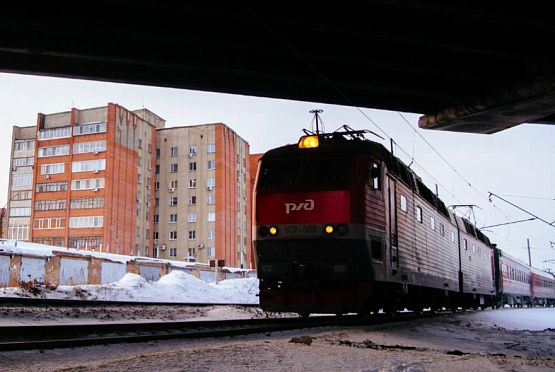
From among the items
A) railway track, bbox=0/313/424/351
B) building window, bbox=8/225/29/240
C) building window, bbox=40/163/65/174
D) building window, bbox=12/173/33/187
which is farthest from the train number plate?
building window, bbox=12/173/33/187

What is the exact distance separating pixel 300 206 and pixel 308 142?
148 cm

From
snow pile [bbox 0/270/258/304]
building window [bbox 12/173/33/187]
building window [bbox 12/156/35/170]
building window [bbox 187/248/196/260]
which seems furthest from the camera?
building window [bbox 12/156/35/170]

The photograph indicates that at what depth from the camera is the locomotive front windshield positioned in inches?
411

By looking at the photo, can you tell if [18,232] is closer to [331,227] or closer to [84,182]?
[84,182]

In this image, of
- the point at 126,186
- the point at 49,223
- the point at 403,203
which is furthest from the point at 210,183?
the point at 403,203

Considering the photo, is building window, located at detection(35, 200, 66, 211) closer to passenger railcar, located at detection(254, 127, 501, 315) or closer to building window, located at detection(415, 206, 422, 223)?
building window, located at detection(415, 206, 422, 223)

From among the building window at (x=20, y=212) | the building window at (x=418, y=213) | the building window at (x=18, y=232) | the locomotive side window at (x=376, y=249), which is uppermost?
the building window at (x=20, y=212)

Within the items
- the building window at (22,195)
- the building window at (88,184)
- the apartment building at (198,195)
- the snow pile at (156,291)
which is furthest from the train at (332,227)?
the building window at (22,195)

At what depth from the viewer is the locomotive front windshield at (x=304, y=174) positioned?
1043 centimetres

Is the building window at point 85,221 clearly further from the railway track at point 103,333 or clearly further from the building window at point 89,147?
the railway track at point 103,333

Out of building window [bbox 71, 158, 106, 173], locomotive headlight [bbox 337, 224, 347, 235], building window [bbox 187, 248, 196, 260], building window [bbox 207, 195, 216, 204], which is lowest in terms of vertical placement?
locomotive headlight [bbox 337, 224, 347, 235]

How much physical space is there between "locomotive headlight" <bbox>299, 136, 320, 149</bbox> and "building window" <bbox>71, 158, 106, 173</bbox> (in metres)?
55.2

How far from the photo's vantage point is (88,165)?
63.9 m

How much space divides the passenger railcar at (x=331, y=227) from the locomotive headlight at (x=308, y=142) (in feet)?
0.07
